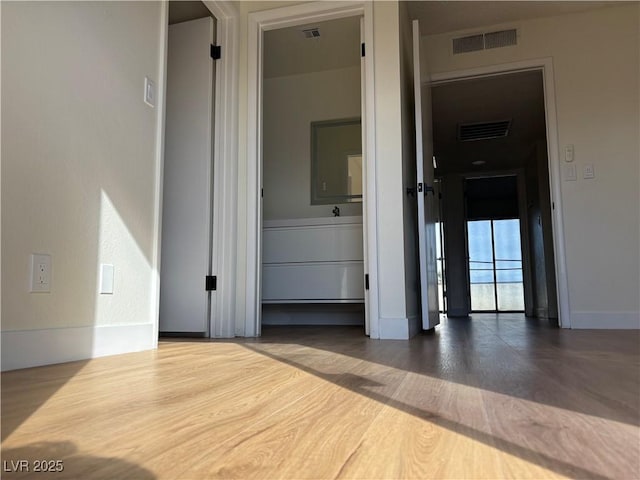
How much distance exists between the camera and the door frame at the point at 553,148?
3.45 meters

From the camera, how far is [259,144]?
9.70ft

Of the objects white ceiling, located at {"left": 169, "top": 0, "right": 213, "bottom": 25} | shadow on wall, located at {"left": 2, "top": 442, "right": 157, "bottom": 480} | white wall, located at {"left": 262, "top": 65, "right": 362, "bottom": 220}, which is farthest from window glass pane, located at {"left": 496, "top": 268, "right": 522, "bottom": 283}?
shadow on wall, located at {"left": 2, "top": 442, "right": 157, "bottom": 480}

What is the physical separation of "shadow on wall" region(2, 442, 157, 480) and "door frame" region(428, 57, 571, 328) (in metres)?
3.51

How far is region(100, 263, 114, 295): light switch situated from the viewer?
1797mm

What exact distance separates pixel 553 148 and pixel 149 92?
2988 mm

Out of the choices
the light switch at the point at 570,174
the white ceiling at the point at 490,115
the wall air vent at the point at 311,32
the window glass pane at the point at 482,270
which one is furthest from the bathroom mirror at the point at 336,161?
the window glass pane at the point at 482,270

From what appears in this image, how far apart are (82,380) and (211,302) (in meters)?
1.60

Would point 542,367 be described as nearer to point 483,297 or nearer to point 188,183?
point 188,183

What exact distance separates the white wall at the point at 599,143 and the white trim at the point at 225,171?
2.18 m

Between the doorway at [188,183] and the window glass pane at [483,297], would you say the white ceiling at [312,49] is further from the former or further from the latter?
the window glass pane at [483,297]

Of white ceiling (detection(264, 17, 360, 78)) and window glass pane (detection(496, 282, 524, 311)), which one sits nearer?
white ceiling (detection(264, 17, 360, 78))

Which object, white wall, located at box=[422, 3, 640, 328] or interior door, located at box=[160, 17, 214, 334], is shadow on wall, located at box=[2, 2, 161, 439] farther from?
white wall, located at box=[422, 3, 640, 328]

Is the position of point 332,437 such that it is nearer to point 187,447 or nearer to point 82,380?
point 187,447

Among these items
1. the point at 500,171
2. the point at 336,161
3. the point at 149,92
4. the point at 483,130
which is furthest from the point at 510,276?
the point at 149,92
